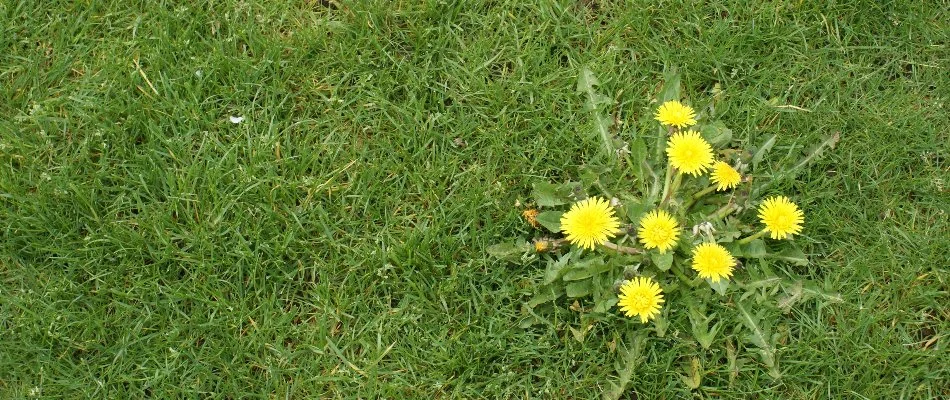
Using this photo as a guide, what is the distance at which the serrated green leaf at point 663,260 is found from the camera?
3012 mm

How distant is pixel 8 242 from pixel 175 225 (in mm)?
602

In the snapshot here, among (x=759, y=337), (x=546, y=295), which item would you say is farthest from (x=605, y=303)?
(x=759, y=337)

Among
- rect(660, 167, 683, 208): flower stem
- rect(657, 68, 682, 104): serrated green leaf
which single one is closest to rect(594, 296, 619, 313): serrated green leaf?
rect(660, 167, 683, 208): flower stem

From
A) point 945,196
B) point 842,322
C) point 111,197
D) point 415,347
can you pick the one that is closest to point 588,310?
point 415,347

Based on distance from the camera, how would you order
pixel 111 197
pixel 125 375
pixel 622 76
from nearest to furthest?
1. pixel 125 375
2. pixel 111 197
3. pixel 622 76

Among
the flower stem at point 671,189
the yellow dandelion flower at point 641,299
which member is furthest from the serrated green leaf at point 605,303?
the flower stem at point 671,189

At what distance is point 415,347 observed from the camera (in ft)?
10.3

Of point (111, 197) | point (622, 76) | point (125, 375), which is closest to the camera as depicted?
point (125, 375)

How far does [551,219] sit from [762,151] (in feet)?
2.84

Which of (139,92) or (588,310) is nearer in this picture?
(588,310)

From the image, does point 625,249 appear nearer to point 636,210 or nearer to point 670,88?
point 636,210

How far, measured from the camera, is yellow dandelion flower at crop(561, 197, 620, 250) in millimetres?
3016

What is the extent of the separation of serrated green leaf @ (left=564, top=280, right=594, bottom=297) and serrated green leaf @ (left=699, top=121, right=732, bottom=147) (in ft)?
2.35

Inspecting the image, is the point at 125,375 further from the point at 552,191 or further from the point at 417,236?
the point at 552,191
